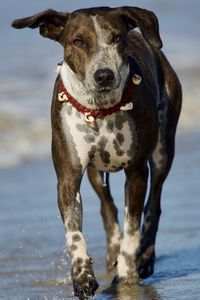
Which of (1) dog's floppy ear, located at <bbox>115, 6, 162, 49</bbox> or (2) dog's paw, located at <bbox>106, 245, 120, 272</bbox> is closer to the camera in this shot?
(1) dog's floppy ear, located at <bbox>115, 6, 162, 49</bbox>

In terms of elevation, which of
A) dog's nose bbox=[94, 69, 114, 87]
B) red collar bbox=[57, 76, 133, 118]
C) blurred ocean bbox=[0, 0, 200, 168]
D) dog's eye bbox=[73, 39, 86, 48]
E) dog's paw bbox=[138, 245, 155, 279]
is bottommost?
blurred ocean bbox=[0, 0, 200, 168]

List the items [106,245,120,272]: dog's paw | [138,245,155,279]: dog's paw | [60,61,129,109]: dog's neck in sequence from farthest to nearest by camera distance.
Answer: [106,245,120,272]: dog's paw
[138,245,155,279]: dog's paw
[60,61,129,109]: dog's neck

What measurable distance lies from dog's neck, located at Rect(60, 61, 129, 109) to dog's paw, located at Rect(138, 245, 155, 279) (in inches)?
57.3

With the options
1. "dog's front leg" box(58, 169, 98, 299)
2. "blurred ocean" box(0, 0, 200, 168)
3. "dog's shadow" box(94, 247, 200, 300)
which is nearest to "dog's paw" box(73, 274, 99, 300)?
"dog's front leg" box(58, 169, 98, 299)

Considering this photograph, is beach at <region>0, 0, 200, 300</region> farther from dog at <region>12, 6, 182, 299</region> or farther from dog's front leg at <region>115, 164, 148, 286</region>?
dog at <region>12, 6, 182, 299</region>

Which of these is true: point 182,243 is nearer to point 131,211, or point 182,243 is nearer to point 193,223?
point 193,223

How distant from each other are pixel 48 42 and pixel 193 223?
441 inches

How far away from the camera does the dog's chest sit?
8.07 meters

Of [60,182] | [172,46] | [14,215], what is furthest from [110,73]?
[172,46]

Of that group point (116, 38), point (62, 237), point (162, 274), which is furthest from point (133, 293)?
point (62, 237)

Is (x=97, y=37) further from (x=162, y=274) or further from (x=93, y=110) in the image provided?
(x=162, y=274)

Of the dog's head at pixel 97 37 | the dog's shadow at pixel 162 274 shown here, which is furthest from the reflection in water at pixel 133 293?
the dog's head at pixel 97 37

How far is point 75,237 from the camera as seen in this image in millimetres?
8008

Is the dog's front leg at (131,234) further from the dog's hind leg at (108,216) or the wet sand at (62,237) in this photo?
the dog's hind leg at (108,216)
